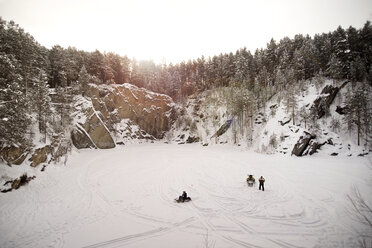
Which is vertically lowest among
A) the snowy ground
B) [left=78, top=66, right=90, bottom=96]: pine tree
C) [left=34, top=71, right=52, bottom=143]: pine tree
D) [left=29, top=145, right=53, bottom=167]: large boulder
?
the snowy ground

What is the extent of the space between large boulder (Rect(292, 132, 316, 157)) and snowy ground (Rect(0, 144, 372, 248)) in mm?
8833

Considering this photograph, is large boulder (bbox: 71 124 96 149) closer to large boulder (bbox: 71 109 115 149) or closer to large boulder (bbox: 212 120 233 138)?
large boulder (bbox: 71 109 115 149)

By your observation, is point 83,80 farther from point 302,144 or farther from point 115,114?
point 302,144

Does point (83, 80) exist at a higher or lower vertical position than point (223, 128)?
higher

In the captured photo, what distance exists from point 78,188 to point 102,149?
25.7 metres

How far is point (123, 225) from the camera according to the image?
9609 mm

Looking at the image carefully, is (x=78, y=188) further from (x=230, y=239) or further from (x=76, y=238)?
(x=230, y=239)

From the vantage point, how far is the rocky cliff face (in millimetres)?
38594

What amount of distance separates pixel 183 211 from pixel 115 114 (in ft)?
152

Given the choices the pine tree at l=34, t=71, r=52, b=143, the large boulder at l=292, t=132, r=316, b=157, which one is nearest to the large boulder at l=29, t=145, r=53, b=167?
the pine tree at l=34, t=71, r=52, b=143

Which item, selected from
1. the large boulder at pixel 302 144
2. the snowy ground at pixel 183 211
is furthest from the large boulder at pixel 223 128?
the snowy ground at pixel 183 211

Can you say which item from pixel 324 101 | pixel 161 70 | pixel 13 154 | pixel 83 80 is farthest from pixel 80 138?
pixel 324 101

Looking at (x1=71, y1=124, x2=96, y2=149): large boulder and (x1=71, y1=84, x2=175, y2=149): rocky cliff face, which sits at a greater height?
(x1=71, y1=84, x2=175, y2=149): rocky cliff face

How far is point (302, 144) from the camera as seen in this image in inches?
1132
